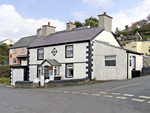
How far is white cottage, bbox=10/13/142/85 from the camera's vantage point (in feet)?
63.8

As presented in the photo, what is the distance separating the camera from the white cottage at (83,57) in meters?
19.5

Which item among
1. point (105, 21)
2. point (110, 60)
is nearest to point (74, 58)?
point (110, 60)

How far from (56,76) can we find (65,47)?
389 centimetres

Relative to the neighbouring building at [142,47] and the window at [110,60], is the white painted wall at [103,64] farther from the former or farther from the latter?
the neighbouring building at [142,47]

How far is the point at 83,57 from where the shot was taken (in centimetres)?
2086

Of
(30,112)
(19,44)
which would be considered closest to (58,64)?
(30,112)

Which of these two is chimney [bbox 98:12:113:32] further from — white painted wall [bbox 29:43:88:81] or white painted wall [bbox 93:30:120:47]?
white painted wall [bbox 29:43:88:81]

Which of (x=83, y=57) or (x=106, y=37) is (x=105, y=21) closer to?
(x=106, y=37)

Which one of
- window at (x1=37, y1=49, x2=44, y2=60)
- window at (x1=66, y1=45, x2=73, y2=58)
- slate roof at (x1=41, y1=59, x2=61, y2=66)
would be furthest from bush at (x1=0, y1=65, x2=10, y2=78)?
window at (x1=66, y1=45, x2=73, y2=58)

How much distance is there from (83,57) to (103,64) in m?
2.49

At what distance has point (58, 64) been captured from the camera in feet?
74.6

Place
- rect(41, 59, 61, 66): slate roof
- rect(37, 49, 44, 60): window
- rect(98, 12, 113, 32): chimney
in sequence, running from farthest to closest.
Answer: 1. rect(37, 49, 44, 60): window
2. rect(98, 12, 113, 32): chimney
3. rect(41, 59, 61, 66): slate roof

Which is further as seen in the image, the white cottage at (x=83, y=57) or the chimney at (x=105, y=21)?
the chimney at (x=105, y=21)

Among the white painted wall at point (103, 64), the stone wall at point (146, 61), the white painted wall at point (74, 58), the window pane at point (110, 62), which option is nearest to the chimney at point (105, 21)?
the white painted wall at point (103, 64)
